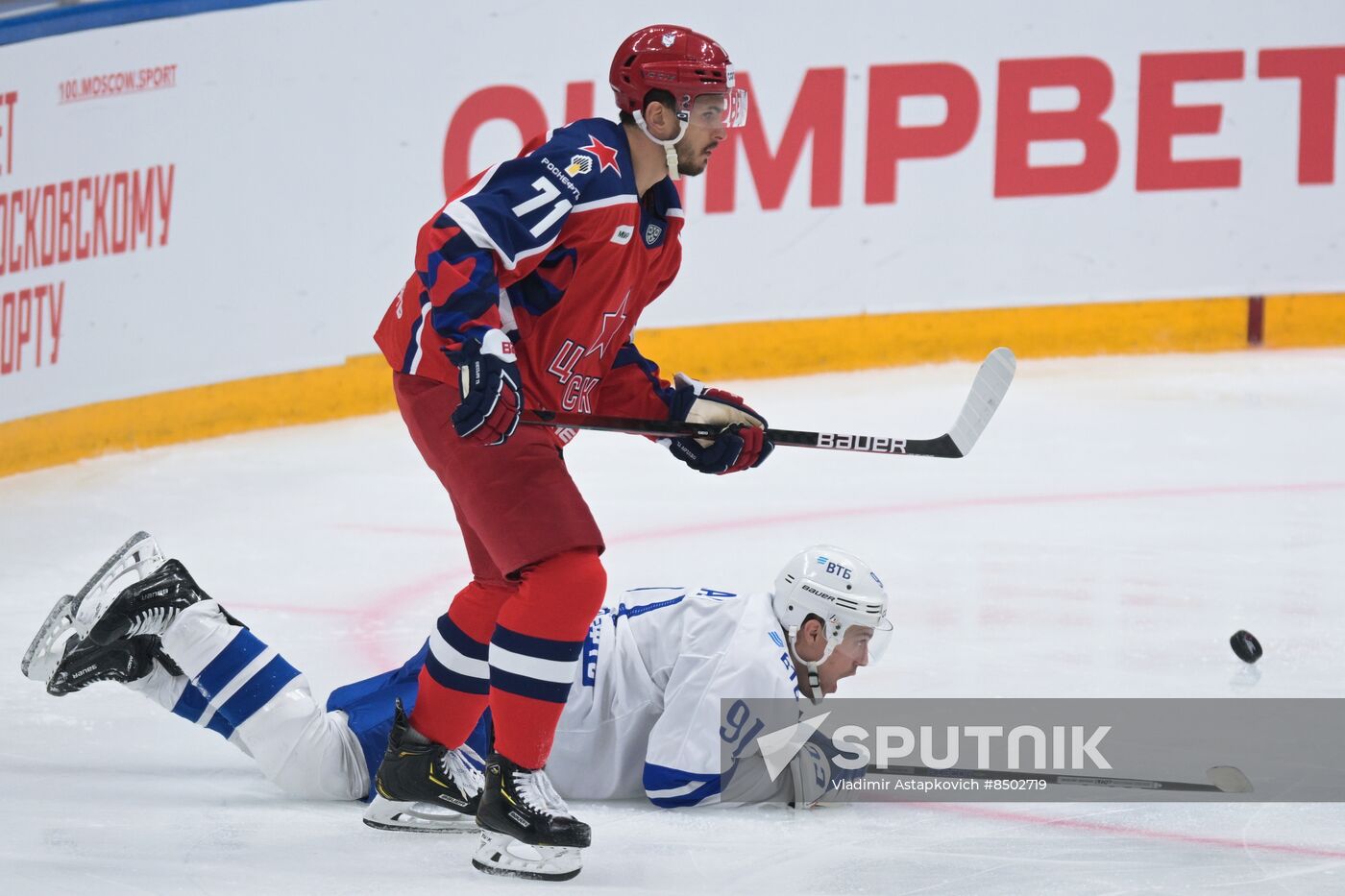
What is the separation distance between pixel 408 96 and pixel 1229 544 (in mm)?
2971

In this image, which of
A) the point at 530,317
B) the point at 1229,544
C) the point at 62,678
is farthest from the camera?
→ the point at 1229,544

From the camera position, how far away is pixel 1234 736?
3549mm

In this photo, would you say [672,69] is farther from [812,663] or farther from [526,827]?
[526,827]

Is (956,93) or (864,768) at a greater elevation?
(956,93)

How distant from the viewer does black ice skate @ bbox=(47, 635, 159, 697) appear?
3133 millimetres

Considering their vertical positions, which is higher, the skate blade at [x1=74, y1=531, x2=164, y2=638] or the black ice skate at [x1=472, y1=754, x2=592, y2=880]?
the skate blade at [x1=74, y1=531, x2=164, y2=638]

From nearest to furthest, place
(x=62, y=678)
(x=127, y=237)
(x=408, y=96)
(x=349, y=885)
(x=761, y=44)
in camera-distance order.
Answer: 1. (x=349, y=885)
2. (x=62, y=678)
3. (x=127, y=237)
4. (x=408, y=96)
5. (x=761, y=44)

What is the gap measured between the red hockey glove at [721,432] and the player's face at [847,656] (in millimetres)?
320

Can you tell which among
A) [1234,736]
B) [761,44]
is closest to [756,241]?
[761,44]

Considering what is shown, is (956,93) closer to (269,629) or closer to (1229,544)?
(1229,544)

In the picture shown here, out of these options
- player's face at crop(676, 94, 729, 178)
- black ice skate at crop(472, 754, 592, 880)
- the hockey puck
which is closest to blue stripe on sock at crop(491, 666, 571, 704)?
black ice skate at crop(472, 754, 592, 880)

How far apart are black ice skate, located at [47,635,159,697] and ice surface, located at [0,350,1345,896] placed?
0.19 metres

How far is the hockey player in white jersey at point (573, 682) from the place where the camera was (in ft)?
10.0

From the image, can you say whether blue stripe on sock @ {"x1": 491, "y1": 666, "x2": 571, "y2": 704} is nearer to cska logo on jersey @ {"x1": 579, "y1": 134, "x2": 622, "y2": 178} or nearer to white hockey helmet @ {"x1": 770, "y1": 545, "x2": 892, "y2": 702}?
white hockey helmet @ {"x1": 770, "y1": 545, "x2": 892, "y2": 702}
